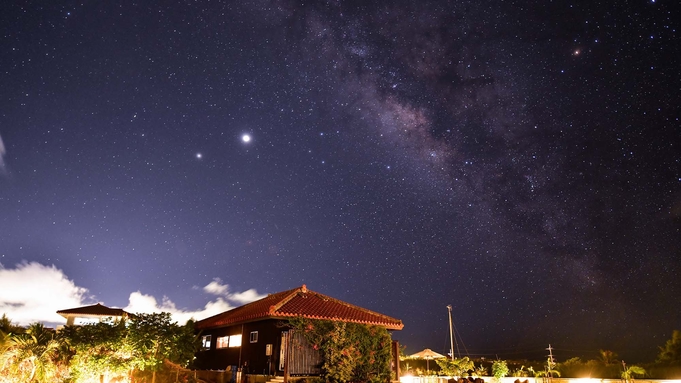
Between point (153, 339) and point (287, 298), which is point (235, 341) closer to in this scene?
point (287, 298)

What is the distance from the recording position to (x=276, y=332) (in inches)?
768

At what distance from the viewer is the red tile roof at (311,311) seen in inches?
756

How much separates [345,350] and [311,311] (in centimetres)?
218

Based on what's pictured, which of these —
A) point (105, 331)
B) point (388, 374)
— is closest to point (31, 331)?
point (105, 331)

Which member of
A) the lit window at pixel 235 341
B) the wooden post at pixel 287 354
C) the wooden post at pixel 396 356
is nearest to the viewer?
the wooden post at pixel 287 354

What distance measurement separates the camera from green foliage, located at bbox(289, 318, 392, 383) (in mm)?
18719

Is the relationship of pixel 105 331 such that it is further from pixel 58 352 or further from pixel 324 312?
pixel 324 312

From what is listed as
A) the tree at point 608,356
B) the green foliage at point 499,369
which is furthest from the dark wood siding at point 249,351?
the tree at point 608,356

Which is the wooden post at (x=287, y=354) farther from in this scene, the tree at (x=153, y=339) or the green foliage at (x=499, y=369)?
the green foliage at (x=499, y=369)

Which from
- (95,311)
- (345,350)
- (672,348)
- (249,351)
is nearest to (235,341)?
(249,351)

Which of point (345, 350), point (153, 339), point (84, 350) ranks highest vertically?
point (153, 339)

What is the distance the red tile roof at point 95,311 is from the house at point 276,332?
14844 mm

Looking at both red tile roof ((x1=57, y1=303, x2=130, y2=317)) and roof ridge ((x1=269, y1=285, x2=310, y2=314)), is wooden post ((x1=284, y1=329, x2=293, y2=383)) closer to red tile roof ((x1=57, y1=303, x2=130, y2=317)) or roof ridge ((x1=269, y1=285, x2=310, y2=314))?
roof ridge ((x1=269, y1=285, x2=310, y2=314))

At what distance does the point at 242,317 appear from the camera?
21.1m
